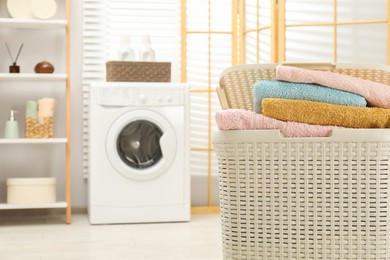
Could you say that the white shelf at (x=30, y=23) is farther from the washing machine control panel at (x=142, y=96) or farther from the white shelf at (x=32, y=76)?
the washing machine control panel at (x=142, y=96)

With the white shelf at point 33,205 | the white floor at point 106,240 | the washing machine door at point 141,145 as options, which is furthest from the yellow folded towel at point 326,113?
the white shelf at point 33,205

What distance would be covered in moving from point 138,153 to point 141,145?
2.0 inches

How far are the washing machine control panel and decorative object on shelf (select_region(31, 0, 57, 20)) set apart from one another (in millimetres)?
583

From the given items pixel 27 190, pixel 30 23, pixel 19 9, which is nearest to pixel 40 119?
pixel 27 190

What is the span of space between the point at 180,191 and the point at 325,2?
135cm

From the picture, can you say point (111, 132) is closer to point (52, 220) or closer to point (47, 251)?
point (52, 220)

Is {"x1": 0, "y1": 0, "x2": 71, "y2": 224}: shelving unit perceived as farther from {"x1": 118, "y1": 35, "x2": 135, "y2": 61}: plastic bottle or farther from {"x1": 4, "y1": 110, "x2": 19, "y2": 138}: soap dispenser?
{"x1": 118, "y1": 35, "x2": 135, "y2": 61}: plastic bottle

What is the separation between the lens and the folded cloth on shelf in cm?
185

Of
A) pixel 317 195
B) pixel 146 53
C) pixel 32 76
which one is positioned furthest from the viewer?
pixel 146 53

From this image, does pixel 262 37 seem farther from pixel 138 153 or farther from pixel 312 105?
pixel 312 105

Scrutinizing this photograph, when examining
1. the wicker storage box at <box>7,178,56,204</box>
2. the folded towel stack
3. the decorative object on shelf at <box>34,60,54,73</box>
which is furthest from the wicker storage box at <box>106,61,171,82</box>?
the folded towel stack

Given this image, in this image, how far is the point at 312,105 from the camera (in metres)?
1.83

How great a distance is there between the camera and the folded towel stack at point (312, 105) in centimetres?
181

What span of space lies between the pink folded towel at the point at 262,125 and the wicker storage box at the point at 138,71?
2.31 meters
